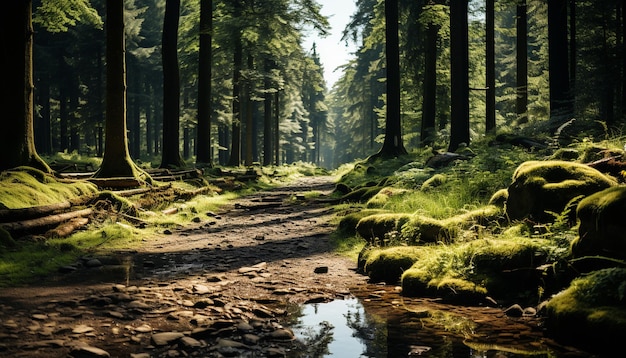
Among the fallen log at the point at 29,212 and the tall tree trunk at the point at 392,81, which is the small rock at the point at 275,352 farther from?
the tall tree trunk at the point at 392,81

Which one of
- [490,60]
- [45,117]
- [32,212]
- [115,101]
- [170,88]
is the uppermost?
[490,60]

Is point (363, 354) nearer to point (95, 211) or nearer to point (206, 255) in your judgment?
point (206, 255)

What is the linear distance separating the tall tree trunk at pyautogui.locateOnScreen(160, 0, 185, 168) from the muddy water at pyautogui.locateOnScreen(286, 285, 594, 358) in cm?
1462

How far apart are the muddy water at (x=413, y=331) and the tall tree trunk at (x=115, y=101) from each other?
9.31 m

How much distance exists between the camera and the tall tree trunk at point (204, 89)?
2062 cm

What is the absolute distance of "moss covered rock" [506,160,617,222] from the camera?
5.85 metres

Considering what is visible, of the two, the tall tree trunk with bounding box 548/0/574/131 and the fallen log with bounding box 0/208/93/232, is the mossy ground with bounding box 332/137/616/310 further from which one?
the tall tree trunk with bounding box 548/0/574/131

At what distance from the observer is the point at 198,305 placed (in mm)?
4836

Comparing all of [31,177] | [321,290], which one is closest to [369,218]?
[321,290]

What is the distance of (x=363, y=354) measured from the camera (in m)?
3.58

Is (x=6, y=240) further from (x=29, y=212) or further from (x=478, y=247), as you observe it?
(x=478, y=247)

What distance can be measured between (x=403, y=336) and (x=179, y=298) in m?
2.51

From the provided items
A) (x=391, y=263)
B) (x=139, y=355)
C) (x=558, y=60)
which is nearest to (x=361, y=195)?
(x=391, y=263)

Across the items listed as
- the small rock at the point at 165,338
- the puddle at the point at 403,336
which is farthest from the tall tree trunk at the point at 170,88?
the small rock at the point at 165,338
